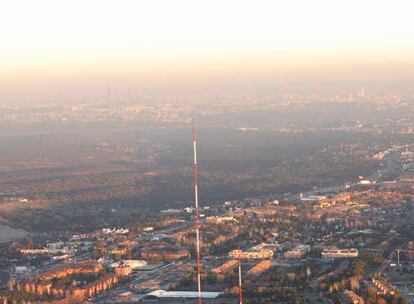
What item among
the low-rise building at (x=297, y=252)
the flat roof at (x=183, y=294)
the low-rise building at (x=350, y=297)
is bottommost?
the low-rise building at (x=297, y=252)

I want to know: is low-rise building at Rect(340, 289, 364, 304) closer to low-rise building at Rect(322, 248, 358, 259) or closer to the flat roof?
the flat roof

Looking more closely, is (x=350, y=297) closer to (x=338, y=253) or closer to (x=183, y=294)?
(x=183, y=294)

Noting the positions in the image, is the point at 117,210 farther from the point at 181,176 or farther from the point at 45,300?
the point at 45,300

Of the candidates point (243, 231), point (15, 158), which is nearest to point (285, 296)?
point (243, 231)

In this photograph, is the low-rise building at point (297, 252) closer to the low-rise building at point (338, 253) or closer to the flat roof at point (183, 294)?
the low-rise building at point (338, 253)

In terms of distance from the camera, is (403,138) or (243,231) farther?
(403,138)

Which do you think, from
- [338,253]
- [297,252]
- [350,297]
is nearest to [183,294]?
[350,297]

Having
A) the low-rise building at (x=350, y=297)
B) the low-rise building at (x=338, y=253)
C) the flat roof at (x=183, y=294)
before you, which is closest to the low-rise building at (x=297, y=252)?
the low-rise building at (x=338, y=253)

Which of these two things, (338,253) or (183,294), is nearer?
(183,294)

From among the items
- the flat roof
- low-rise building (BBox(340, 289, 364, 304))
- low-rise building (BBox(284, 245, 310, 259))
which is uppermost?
low-rise building (BBox(340, 289, 364, 304))

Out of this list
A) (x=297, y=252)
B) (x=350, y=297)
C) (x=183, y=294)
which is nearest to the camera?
(x=350, y=297)

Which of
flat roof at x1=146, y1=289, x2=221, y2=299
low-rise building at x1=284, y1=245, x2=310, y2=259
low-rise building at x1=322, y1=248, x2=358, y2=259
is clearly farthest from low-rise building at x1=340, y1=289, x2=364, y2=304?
low-rise building at x1=284, y1=245, x2=310, y2=259
